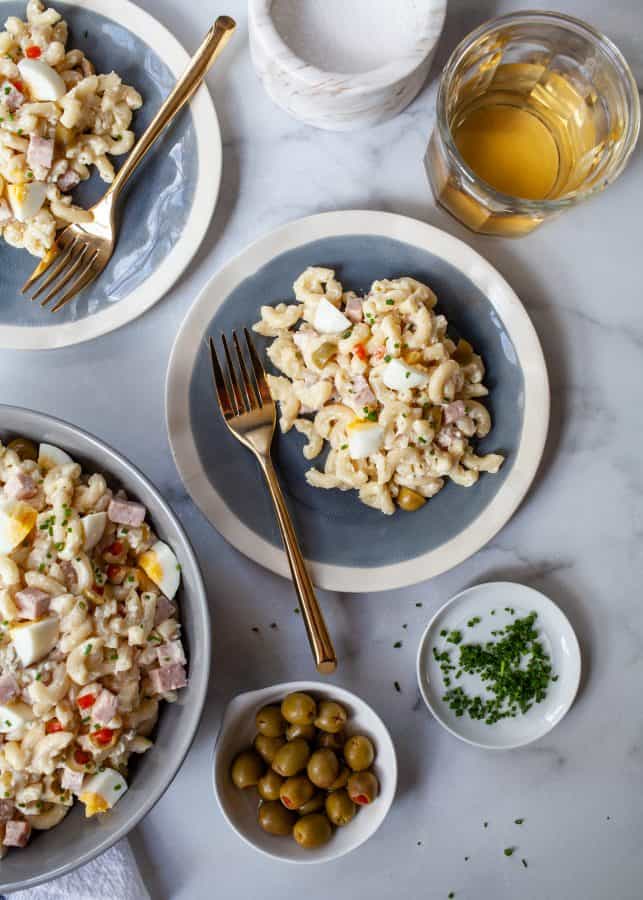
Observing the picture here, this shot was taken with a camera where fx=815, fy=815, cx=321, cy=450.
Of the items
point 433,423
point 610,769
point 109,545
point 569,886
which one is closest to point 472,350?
point 433,423

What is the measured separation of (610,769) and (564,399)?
72cm

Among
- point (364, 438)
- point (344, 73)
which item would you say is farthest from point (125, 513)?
point (344, 73)

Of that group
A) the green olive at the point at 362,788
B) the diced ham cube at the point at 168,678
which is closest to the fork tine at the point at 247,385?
the diced ham cube at the point at 168,678

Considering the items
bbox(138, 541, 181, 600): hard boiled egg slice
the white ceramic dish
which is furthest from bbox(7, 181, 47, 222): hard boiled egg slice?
Result: the white ceramic dish

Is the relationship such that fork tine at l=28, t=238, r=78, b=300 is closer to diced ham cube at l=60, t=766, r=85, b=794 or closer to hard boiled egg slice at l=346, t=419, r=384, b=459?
hard boiled egg slice at l=346, t=419, r=384, b=459

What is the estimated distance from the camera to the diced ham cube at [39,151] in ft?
4.49

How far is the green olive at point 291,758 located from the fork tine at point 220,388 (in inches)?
22.8

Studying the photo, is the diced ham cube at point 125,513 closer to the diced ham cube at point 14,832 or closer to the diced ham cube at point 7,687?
the diced ham cube at point 7,687

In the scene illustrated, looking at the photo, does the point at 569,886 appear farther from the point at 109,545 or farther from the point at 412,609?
the point at 109,545

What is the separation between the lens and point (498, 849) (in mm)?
1565

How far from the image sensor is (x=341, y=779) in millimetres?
1403

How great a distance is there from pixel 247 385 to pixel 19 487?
421mm

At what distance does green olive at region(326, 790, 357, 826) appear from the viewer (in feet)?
4.57

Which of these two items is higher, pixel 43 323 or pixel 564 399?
pixel 43 323
